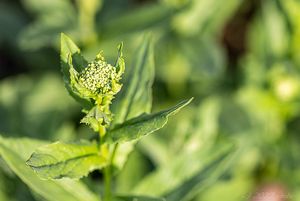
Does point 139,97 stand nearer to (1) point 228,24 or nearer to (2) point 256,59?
(2) point 256,59

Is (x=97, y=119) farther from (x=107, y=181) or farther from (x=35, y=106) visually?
(x=35, y=106)

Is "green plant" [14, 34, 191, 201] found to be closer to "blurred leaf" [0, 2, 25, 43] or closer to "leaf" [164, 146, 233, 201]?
"leaf" [164, 146, 233, 201]

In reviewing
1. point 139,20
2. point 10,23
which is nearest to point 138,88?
point 139,20

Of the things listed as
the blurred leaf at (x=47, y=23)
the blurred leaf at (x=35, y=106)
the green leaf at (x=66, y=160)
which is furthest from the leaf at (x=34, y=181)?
the blurred leaf at (x=47, y=23)

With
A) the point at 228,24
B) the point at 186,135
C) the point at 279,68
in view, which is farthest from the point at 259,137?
the point at 228,24

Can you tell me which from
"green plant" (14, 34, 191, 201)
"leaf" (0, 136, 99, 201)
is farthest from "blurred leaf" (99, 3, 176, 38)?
"leaf" (0, 136, 99, 201)

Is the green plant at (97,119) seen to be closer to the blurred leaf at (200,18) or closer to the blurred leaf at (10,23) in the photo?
the blurred leaf at (200,18)
